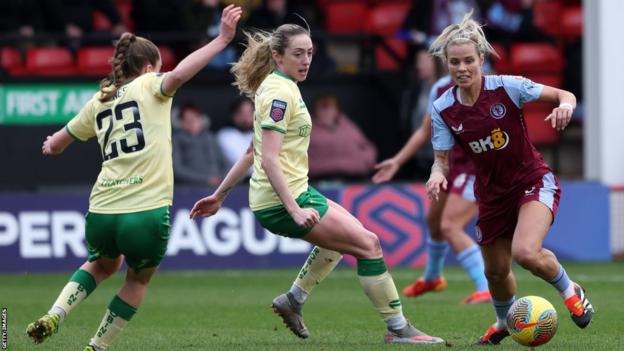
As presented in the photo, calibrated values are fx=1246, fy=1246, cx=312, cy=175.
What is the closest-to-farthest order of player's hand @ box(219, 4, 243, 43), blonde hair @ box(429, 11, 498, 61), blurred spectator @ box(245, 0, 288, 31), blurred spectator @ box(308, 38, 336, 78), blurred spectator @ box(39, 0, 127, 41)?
player's hand @ box(219, 4, 243, 43), blonde hair @ box(429, 11, 498, 61), blurred spectator @ box(308, 38, 336, 78), blurred spectator @ box(245, 0, 288, 31), blurred spectator @ box(39, 0, 127, 41)

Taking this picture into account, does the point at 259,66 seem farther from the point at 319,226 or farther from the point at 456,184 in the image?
the point at 456,184

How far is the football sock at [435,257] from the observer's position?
1088 centimetres

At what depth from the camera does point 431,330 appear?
28.6 ft

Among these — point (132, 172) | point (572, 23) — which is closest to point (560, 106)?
point (132, 172)

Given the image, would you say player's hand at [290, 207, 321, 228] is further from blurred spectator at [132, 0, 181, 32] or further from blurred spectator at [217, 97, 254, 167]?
blurred spectator at [132, 0, 181, 32]

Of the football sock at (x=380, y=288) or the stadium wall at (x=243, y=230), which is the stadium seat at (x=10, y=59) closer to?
the stadium wall at (x=243, y=230)

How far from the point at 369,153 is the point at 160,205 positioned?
28.9ft

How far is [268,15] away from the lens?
16797 millimetres

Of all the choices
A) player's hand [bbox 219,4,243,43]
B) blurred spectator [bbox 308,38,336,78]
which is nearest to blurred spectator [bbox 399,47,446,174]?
blurred spectator [bbox 308,38,336,78]

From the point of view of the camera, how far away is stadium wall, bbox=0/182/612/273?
1438cm

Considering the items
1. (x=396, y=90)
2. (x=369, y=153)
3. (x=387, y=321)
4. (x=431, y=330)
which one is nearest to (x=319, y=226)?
(x=387, y=321)

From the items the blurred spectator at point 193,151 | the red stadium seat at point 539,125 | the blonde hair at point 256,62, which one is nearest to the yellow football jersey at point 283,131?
the blonde hair at point 256,62

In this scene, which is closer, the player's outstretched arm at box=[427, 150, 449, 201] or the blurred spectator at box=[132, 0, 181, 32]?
the player's outstretched arm at box=[427, 150, 449, 201]

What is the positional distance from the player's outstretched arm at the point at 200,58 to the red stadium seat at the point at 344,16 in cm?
1163
